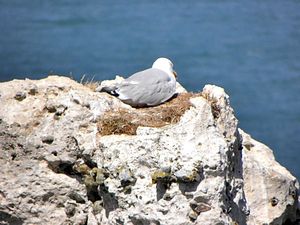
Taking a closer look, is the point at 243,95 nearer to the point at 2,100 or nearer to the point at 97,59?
the point at 97,59

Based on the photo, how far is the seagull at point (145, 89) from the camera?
25.3 feet

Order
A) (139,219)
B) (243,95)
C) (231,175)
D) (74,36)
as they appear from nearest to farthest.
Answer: (139,219) < (231,175) < (243,95) < (74,36)

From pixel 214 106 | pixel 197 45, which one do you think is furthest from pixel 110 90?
pixel 197 45

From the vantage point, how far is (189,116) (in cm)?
725

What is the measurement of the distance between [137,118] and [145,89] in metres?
0.53

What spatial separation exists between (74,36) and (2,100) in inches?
400

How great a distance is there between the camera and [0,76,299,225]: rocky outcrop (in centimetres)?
689

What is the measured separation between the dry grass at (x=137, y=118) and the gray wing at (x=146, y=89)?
0.51ft

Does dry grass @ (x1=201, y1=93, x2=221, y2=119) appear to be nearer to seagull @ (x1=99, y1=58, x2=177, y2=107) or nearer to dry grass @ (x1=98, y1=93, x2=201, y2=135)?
dry grass @ (x1=98, y1=93, x2=201, y2=135)

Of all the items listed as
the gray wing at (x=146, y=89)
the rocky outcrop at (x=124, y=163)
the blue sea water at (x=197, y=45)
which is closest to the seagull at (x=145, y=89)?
the gray wing at (x=146, y=89)

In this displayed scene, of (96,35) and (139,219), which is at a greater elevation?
(139,219)

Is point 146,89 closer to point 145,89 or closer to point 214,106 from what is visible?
point 145,89

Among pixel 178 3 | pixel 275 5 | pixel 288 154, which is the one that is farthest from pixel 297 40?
pixel 288 154

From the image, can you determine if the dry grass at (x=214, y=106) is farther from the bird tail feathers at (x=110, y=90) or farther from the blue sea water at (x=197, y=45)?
the blue sea water at (x=197, y=45)
